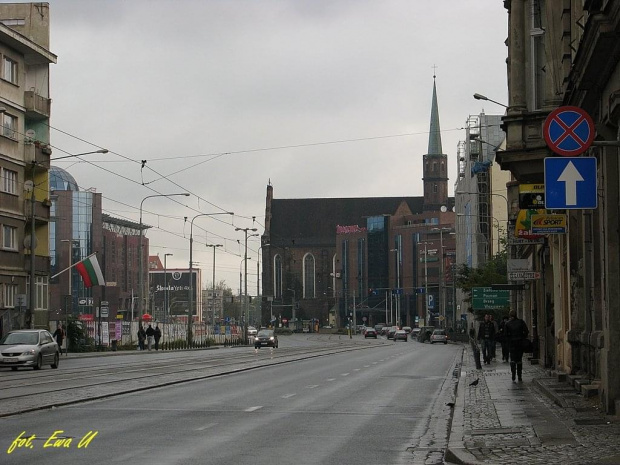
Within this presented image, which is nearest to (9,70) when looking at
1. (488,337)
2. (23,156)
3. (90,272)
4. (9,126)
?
(9,126)

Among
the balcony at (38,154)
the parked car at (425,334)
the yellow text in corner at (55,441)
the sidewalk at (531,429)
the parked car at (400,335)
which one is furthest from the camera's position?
the parked car at (400,335)

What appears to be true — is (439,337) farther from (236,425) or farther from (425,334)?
(236,425)

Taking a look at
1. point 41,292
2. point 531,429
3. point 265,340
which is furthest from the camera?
point 265,340

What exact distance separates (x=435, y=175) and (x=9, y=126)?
146 m

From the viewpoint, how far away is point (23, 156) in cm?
5666

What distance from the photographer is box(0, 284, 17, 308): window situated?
53.9 meters

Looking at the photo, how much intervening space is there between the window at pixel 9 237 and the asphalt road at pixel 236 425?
1154 inches

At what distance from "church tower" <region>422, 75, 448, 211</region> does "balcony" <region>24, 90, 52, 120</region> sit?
141m

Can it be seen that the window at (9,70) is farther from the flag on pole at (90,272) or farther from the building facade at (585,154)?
the building facade at (585,154)

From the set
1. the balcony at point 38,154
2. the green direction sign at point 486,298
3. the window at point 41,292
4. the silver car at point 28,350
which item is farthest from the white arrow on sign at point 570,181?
the window at point 41,292

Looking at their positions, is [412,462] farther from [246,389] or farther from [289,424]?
[246,389]

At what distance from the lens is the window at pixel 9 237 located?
54406mm

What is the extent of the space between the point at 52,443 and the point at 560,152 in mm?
7259

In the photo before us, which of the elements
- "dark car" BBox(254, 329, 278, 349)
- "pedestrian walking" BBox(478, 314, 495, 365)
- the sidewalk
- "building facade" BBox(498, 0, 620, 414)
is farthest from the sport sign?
"dark car" BBox(254, 329, 278, 349)
